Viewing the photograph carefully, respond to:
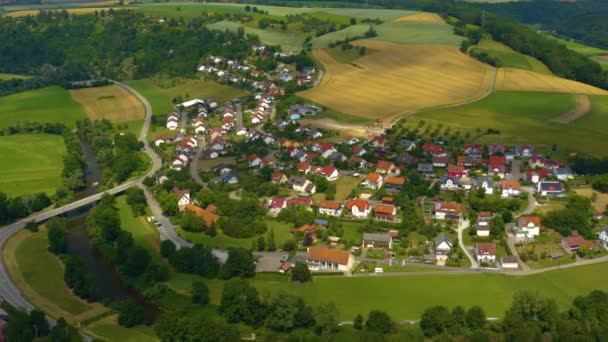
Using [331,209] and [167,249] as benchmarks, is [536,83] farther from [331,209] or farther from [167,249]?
[167,249]

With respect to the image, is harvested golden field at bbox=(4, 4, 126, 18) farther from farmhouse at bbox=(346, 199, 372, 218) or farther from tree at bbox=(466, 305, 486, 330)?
tree at bbox=(466, 305, 486, 330)

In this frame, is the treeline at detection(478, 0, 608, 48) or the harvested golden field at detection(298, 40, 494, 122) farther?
the treeline at detection(478, 0, 608, 48)

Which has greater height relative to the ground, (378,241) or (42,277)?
(378,241)

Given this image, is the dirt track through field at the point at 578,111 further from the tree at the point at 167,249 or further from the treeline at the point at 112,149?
the tree at the point at 167,249

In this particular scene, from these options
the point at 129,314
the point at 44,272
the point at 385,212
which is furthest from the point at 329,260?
the point at 44,272

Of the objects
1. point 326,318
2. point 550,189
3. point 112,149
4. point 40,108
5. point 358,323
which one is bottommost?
point 40,108

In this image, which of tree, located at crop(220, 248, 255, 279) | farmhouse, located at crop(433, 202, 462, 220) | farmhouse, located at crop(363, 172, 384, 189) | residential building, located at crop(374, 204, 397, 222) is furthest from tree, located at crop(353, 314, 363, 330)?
farmhouse, located at crop(363, 172, 384, 189)

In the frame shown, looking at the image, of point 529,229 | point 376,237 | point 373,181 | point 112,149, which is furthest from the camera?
point 112,149
